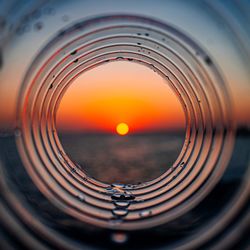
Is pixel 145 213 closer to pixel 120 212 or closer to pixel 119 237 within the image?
pixel 120 212

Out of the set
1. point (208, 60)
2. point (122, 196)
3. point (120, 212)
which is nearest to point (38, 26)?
point (208, 60)

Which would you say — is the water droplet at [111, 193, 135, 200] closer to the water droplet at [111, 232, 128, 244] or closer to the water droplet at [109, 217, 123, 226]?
the water droplet at [109, 217, 123, 226]

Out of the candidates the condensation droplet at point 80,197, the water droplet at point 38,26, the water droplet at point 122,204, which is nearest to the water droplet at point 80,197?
the condensation droplet at point 80,197

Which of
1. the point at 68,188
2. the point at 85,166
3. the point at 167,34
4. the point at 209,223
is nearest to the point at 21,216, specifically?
the point at 68,188

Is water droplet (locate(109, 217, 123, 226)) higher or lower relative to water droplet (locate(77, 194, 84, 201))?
lower

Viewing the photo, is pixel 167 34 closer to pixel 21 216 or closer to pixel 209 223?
pixel 209 223

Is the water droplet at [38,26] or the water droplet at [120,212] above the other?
the water droplet at [38,26]

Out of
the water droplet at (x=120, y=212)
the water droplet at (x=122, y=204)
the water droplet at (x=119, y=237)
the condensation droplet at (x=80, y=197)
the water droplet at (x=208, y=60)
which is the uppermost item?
the water droplet at (x=208, y=60)

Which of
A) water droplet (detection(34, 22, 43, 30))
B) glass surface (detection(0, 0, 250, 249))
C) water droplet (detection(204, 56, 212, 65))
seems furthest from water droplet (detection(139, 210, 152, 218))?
water droplet (detection(34, 22, 43, 30))

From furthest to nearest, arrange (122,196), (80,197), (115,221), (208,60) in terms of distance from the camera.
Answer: (122,196), (80,197), (208,60), (115,221)

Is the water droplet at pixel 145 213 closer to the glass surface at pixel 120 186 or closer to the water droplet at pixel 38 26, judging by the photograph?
the glass surface at pixel 120 186
